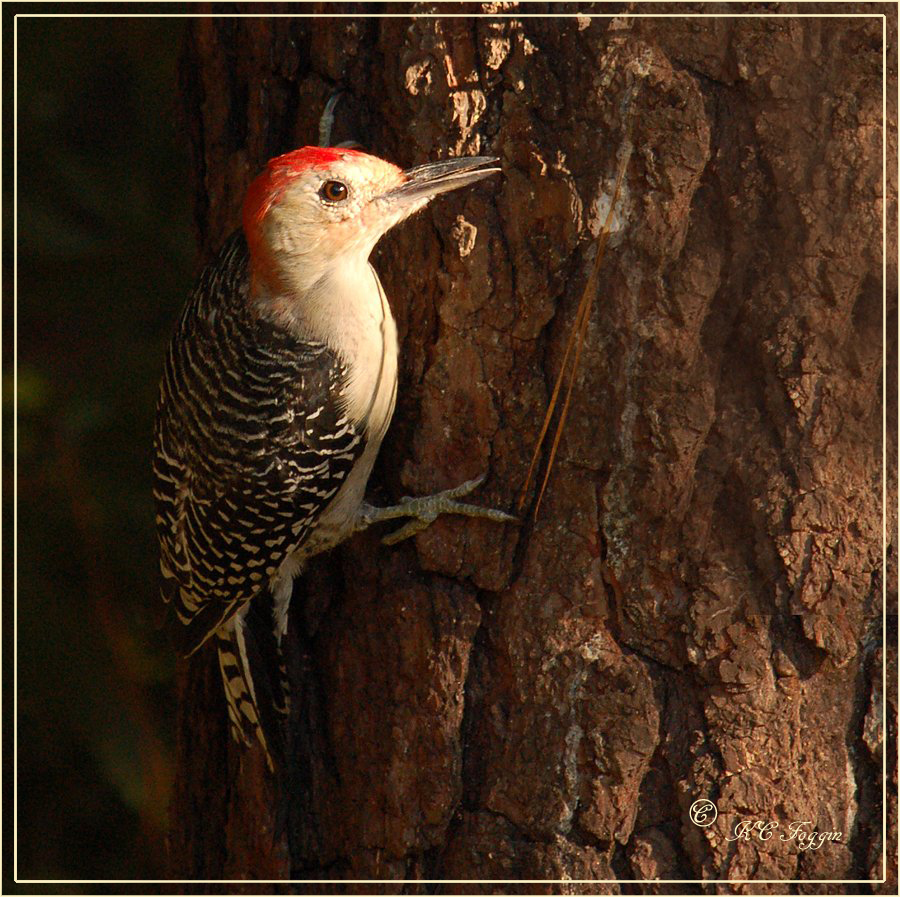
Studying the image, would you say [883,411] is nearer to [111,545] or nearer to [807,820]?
[807,820]

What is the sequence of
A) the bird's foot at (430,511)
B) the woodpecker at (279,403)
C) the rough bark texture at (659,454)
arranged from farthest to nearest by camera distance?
the woodpecker at (279,403), the bird's foot at (430,511), the rough bark texture at (659,454)

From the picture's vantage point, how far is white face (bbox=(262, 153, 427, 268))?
87.4 inches

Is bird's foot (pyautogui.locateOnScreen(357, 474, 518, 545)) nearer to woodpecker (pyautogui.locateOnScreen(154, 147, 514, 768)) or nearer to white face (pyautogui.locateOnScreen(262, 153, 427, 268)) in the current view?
woodpecker (pyautogui.locateOnScreen(154, 147, 514, 768))

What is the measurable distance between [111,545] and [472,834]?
6.33 feet

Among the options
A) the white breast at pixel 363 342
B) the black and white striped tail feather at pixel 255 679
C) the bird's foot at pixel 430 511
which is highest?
the white breast at pixel 363 342

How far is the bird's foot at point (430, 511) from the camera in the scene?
2172 millimetres

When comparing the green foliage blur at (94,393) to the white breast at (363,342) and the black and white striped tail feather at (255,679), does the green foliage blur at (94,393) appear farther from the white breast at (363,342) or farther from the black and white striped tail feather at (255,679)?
the white breast at (363,342)

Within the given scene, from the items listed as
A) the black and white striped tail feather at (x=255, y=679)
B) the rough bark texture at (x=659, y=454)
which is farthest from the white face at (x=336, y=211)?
the black and white striped tail feather at (x=255, y=679)

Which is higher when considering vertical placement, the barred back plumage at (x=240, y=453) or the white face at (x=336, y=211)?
the white face at (x=336, y=211)

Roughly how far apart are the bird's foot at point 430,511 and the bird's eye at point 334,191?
2.24 feet

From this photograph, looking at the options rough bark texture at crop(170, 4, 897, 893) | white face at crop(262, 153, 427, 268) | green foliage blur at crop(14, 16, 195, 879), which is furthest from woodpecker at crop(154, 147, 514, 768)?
green foliage blur at crop(14, 16, 195, 879)

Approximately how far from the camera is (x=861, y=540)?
6.80ft

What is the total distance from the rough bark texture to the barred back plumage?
0.33 meters

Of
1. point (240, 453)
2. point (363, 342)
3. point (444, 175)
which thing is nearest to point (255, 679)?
point (240, 453)
